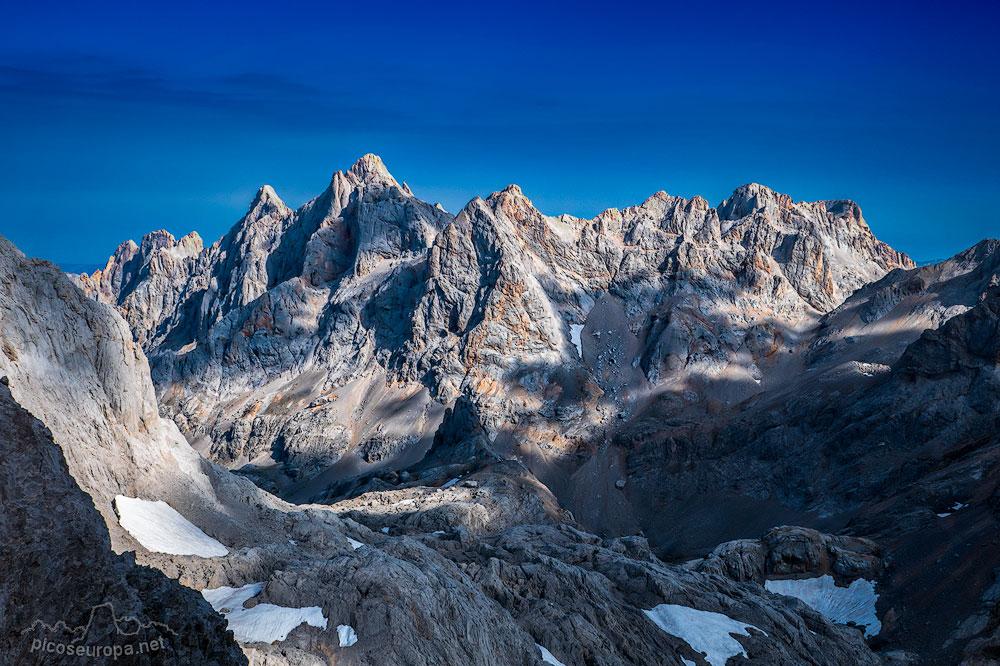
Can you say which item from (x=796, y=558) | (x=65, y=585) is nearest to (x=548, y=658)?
(x=65, y=585)

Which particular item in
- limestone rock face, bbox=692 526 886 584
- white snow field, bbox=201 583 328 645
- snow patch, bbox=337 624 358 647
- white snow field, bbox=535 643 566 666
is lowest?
white snow field, bbox=535 643 566 666

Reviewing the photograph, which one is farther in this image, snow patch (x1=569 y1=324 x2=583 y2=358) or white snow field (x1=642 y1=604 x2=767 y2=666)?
snow patch (x1=569 y1=324 x2=583 y2=358)

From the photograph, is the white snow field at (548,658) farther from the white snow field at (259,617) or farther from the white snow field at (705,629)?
the white snow field at (705,629)

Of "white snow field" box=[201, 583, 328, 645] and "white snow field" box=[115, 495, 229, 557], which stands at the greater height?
"white snow field" box=[115, 495, 229, 557]

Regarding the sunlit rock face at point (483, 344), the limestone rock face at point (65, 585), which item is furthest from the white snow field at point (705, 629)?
the sunlit rock face at point (483, 344)

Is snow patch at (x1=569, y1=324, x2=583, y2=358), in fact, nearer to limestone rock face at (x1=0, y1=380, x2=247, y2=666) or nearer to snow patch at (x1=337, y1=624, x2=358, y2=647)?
snow patch at (x1=337, y1=624, x2=358, y2=647)

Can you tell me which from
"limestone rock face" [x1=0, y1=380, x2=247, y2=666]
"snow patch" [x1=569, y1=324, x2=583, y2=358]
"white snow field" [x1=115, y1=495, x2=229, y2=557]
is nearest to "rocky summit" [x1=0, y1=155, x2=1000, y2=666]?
"limestone rock face" [x1=0, y1=380, x2=247, y2=666]
